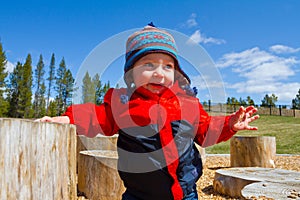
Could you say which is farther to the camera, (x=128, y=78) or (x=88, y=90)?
(x=88, y=90)

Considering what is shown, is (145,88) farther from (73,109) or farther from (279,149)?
(279,149)

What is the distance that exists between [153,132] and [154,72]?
0.42 metres

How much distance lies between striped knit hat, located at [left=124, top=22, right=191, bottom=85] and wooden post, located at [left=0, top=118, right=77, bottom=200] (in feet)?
2.36

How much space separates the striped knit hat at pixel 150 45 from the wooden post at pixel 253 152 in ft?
16.3

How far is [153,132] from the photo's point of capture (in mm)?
2037

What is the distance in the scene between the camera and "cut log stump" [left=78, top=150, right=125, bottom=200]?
13.0ft

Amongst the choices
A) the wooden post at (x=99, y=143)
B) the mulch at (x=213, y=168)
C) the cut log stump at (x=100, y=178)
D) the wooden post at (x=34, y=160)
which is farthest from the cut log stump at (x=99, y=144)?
the wooden post at (x=34, y=160)

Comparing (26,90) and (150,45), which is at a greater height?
(26,90)

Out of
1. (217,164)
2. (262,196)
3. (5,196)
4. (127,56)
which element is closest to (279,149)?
(217,164)

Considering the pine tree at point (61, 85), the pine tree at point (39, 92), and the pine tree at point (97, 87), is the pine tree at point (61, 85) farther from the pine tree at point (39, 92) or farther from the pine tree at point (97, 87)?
the pine tree at point (97, 87)

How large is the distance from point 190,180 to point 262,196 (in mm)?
805

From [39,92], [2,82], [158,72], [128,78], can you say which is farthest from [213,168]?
[39,92]

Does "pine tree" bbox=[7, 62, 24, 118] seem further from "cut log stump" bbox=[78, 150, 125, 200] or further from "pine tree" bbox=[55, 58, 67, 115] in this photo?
"cut log stump" bbox=[78, 150, 125, 200]

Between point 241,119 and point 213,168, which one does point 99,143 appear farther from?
point 241,119
